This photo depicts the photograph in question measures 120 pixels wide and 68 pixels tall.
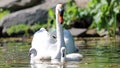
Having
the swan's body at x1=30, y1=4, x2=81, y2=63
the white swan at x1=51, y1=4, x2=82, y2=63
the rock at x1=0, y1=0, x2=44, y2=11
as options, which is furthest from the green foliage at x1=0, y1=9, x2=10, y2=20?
the white swan at x1=51, y1=4, x2=82, y2=63

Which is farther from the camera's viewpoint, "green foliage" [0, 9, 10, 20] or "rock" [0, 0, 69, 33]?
"green foliage" [0, 9, 10, 20]

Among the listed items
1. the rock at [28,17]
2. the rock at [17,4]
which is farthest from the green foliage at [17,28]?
the rock at [17,4]

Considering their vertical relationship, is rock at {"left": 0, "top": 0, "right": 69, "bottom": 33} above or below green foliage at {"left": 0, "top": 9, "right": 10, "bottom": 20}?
below

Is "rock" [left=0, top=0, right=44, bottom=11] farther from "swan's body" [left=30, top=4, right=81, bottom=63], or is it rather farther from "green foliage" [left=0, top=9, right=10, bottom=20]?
"swan's body" [left=30, top=4, right=81, bottom=63]

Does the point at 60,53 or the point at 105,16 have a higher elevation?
the point at 105,16

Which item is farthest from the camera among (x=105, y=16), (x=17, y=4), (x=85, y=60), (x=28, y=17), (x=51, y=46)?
(x=17, y=4)

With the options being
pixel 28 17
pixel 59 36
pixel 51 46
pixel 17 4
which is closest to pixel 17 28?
pixel 28 17

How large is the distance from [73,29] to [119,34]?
1.87 metres

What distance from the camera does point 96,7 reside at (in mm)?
21375

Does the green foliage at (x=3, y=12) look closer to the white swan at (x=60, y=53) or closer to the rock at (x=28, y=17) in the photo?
the rock at (x=28, y=17)

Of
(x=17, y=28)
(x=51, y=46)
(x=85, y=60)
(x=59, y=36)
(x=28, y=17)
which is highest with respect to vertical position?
(x=28, y=17)

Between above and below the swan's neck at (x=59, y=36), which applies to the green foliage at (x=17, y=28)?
above

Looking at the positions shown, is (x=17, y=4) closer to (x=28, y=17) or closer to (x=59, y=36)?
(x=28, y=17)

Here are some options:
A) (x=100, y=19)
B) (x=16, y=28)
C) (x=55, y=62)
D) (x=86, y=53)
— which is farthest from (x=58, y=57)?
(x=16, y=28)
